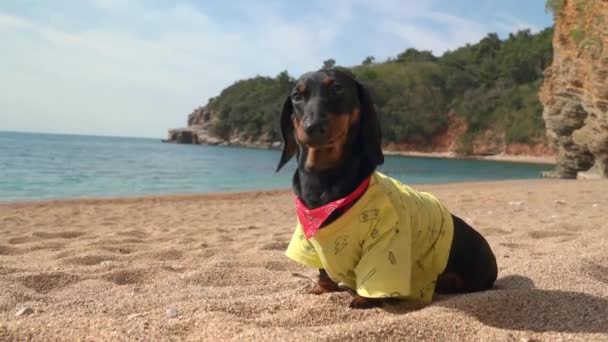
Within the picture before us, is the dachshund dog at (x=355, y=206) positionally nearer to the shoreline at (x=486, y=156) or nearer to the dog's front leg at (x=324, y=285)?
the dog's front leg at (x=324, y=285)

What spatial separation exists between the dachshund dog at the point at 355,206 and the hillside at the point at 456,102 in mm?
53102

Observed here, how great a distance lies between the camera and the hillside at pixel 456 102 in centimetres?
6328

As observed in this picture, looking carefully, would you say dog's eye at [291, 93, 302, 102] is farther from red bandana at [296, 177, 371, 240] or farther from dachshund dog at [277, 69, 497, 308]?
red bandana at [296, 177, 371, 240]

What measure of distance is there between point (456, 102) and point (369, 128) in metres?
73.6

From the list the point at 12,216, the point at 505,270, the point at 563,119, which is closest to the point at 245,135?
the point at 563,119

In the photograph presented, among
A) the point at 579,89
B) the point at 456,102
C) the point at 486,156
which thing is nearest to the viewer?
the point at 579,89

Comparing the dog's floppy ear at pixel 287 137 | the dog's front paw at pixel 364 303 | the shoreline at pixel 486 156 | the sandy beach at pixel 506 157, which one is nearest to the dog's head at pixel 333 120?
the dog's floppy ear at pixel 287 137

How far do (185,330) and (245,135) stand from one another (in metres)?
89.9

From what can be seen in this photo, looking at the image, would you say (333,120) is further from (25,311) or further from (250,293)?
(25,311)

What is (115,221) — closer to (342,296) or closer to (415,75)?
(342,296)

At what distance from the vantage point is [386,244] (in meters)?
2.51

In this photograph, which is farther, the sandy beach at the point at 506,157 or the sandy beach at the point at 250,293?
the sandy beach at the point at 506,157

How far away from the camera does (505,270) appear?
3.57 metres

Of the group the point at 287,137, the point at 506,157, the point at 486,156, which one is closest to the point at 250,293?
the point at 287,137
